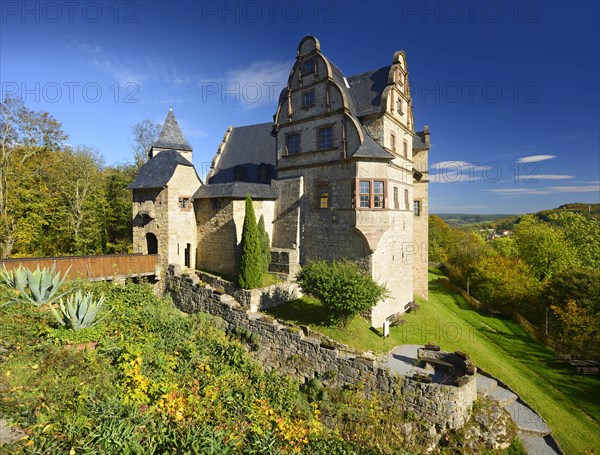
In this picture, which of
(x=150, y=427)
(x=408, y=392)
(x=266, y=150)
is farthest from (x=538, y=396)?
(x=266, y=150)

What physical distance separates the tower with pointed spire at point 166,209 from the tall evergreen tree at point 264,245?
5.38 metres

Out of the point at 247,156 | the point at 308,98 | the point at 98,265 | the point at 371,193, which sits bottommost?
the point at 98,265

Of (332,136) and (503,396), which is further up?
(332,136)

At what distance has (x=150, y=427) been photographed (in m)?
6.01

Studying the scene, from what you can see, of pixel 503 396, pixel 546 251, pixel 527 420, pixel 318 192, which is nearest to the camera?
pixel 527 420

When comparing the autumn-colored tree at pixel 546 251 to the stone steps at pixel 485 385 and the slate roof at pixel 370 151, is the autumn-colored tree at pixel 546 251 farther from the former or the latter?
the slate roof at pixel 370 151

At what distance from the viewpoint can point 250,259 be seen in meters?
16.7

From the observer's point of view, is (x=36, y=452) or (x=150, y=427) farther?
(x=150, y=427)

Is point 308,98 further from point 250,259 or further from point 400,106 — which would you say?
point 250,259

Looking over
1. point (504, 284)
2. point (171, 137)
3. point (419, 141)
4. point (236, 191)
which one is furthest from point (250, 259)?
point (504, 284)

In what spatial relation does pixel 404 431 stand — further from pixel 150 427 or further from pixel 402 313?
pixel 402 313

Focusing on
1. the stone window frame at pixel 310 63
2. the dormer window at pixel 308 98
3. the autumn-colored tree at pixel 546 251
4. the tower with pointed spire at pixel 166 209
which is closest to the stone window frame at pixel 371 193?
the dormer window at pixel 308 98

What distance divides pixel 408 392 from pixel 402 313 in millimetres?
9051

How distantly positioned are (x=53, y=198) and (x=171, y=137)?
1161 centimetres
